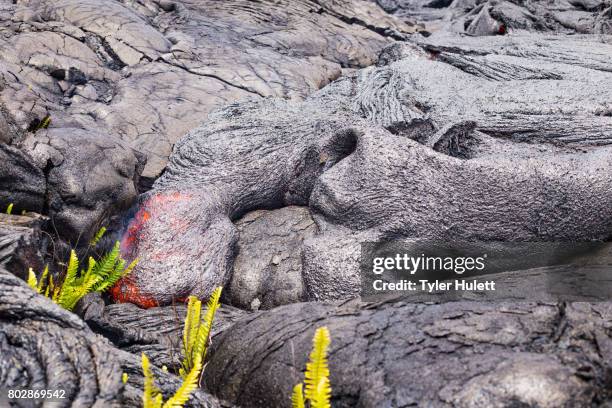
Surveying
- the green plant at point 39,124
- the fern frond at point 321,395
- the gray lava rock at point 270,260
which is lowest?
the gray lava rock at point 270,260

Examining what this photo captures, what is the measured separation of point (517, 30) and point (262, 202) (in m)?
5.68

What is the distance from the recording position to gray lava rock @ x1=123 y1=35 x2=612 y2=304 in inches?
144

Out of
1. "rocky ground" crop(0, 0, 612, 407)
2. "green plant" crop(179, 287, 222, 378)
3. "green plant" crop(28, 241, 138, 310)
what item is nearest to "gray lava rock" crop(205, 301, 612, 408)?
"rocky ground" crop(0, 0, 612, 407)

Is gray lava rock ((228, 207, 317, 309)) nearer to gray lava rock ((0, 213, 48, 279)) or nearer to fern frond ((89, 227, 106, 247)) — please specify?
fern frond ((89, 227, 106, 247))

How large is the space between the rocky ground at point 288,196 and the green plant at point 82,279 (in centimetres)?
13

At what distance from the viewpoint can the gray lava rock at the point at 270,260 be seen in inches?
151

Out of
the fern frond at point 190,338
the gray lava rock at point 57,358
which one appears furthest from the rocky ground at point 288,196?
the fern frond at point 190,338

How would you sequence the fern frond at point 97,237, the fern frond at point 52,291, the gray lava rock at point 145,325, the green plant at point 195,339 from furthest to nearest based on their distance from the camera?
1. the fern frond at point 97,237
2. the gray lava rock at point 145,325
3. the fern frond at point 52,291
4. the green plant at point 195,339

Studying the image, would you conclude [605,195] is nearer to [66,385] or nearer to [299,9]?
[66,385]

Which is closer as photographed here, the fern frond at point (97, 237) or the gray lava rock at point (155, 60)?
the fern frond at point (97, 237)

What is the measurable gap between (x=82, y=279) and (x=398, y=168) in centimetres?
220

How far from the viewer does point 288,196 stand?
14.8ft

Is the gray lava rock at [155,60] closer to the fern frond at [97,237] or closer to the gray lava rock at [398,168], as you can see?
the fern frond at [97,237]

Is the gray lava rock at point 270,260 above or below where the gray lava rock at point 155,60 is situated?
below
